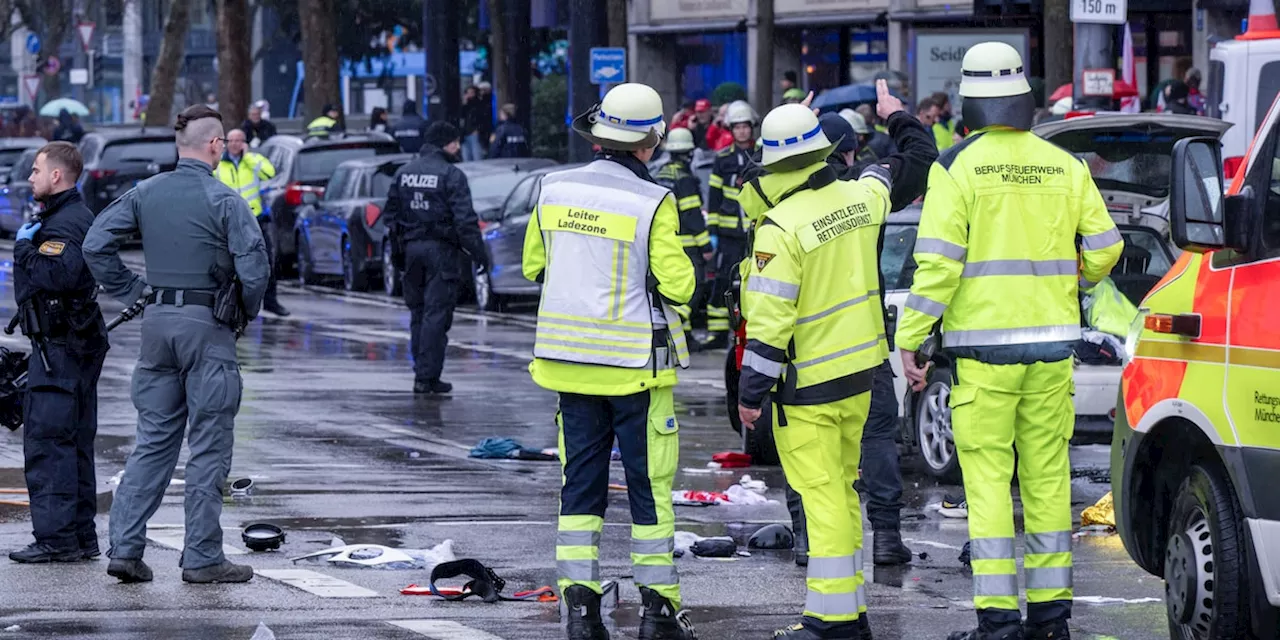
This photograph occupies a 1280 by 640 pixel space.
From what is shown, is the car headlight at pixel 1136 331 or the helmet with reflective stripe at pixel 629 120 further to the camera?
the helmet with reflective stripe at pixel 629 120

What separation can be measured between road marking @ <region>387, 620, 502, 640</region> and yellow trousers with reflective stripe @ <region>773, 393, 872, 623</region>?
1115mm

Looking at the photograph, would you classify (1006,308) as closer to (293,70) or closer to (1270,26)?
(1270,26)

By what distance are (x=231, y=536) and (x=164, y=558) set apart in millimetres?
647

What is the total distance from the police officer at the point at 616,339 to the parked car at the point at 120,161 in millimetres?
25312

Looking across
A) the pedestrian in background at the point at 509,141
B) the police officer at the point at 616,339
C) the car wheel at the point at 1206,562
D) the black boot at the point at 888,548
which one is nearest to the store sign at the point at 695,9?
the pedestrian in background at the point at 509,141

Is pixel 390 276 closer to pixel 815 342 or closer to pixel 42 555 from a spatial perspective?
pixel 42 555

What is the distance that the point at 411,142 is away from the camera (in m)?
32.1

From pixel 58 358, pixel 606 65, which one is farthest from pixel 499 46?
pixel 58 358

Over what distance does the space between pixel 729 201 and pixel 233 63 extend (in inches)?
1154

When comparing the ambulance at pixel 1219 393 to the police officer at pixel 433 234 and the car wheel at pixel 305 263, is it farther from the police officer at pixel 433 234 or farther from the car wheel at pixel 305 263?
the car wheel at pixel 305 263

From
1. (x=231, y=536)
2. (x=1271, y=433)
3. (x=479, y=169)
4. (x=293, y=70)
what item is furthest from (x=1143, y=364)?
(x=293, y=70)

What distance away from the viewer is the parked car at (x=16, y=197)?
117 ft

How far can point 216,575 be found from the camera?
887cm

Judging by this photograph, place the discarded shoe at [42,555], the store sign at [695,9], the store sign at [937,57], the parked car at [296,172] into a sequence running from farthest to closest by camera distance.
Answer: the store sign at [695,9], the parked car at [296,172], the store sign at [937,57], the discarded shoe at [42,555]
